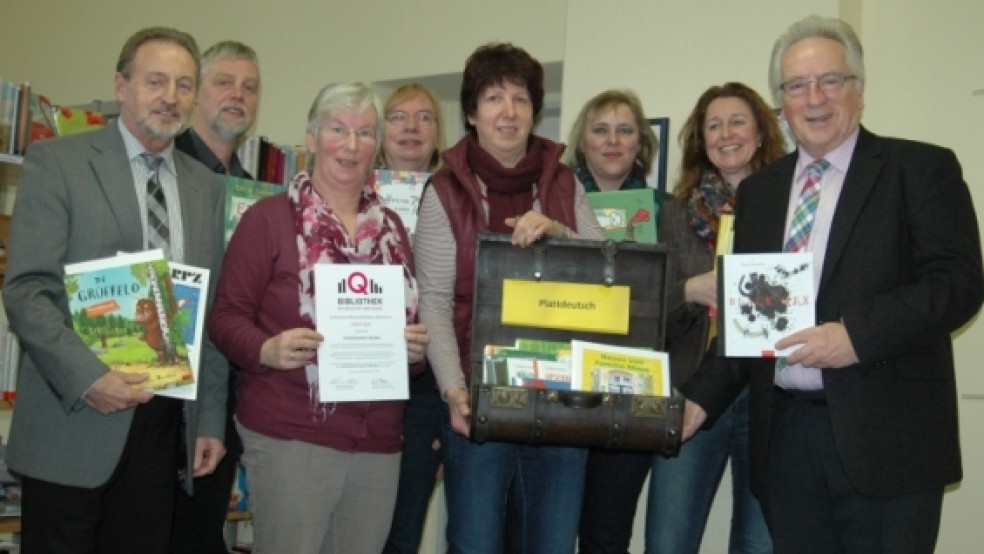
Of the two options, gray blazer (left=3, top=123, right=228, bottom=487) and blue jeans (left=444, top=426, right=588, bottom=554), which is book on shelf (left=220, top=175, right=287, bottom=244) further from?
blue jeans (left=444, top=426, right=588, bottom=554)

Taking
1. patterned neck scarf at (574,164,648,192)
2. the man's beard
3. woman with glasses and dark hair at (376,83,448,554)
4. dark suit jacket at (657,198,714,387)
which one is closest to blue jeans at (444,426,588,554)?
woman with glasses and dark hair at (376,83,448,554)

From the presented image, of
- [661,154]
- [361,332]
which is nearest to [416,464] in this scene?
[361,332]

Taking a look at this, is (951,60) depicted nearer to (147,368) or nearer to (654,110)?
(654,110)

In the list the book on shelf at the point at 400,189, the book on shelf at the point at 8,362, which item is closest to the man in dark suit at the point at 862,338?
the book on shelf at the point at 400,189

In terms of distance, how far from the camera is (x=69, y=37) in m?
7.83

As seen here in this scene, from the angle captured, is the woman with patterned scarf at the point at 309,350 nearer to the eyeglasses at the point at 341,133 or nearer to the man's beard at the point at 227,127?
the eyeglasses at the point at 341,133

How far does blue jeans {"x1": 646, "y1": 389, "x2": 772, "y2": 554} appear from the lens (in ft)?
9.68

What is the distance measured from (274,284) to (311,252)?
5.2 inches

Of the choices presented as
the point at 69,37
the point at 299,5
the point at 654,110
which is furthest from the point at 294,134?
the point at 654,110

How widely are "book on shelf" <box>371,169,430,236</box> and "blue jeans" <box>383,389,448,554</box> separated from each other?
0.66 meters

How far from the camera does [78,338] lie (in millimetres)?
2365

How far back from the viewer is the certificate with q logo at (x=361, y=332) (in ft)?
8.35

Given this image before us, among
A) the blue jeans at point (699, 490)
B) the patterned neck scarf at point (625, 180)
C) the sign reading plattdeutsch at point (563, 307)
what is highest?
the patterned neck scarf at point (625, 180)

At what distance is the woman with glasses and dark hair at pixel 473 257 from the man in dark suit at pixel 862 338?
0.58 metres
